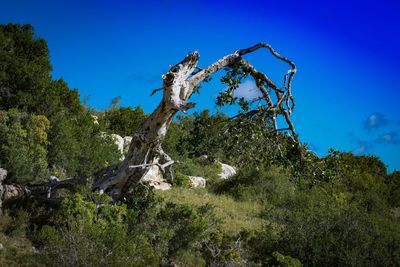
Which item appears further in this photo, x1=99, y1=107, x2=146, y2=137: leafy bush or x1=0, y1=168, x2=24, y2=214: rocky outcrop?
x1=99, y1=107, x2=146, y2=137: leafy bush

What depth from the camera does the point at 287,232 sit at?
41.5 feet

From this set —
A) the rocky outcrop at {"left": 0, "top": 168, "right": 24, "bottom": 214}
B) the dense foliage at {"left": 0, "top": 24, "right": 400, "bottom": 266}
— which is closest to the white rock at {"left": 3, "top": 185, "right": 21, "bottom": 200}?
the rocky outcrop at {"left": 0, "top": 168, "right": 24, "bottom": 214}

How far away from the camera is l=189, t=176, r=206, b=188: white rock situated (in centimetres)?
2308

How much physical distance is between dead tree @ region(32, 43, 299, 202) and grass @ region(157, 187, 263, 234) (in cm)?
388

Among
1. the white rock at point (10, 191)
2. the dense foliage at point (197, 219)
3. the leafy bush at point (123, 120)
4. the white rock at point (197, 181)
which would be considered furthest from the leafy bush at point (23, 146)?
the leafy bush at point (123, 120)

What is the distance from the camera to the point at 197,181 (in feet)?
77.1

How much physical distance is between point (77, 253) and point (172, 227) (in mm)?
3720

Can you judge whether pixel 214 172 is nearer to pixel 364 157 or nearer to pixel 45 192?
pixel 45 192

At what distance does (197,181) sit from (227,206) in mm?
5547

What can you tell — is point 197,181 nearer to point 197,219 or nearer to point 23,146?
point 23,146

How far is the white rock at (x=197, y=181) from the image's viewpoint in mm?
23081

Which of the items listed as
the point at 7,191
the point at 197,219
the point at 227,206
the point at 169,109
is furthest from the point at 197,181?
the point at 169,109

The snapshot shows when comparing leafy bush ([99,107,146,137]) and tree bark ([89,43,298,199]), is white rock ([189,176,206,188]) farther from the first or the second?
tree bark ([89,43,298,199])

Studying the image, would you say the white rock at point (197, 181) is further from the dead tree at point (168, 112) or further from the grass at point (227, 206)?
the dead tree at point (168, 112)
